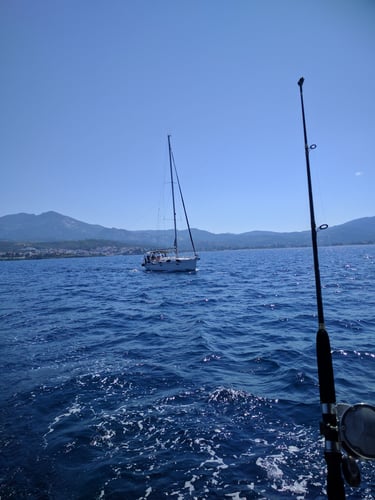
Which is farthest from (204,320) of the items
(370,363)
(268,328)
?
(370,363)

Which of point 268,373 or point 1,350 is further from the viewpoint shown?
point 1,350

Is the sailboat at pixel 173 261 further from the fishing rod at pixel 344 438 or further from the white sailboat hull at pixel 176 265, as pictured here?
the fishing rod at pixel 344 438

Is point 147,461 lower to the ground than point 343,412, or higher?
lower

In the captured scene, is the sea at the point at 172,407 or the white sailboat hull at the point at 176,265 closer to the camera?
the sea at the point at 172,407

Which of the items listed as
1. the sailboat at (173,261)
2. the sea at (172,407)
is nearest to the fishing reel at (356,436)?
the sea at (172,407)

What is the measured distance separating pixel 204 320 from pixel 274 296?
11.0 m

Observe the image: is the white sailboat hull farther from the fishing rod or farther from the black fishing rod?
the fishing rod

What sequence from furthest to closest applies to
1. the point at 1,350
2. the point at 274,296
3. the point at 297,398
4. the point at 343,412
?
the point at 274,296
the point at 1,350
the point at 297,398
the point at 343,412

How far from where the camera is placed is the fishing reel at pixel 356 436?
321 cm

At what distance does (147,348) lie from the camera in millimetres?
12805

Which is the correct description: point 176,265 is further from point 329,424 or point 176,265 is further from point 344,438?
point 344,438

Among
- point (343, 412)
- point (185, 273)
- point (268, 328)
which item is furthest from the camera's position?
point (185, 273)

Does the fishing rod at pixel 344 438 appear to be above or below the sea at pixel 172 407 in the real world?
above

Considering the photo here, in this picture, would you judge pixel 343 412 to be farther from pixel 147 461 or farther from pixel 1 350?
pixel 1 350
